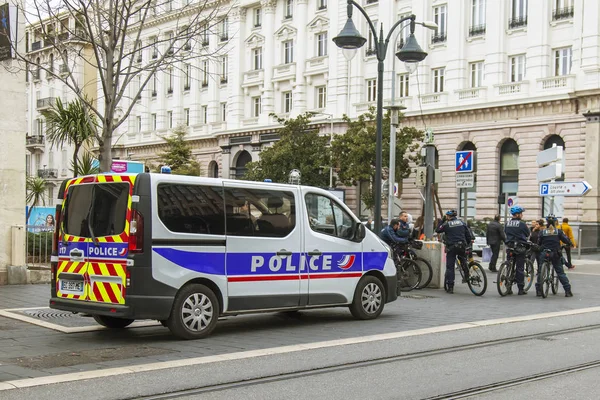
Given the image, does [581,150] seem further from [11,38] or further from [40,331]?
[40,331]

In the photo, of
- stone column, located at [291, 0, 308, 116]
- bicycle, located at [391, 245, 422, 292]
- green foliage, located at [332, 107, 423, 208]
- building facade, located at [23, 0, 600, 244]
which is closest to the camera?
bicycle, located at [391, 245, 422, 292]

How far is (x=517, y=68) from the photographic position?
41.7 m

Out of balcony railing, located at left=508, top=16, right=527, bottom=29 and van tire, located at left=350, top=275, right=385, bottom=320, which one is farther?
balcony railing, located at left=508, top=16, right=527, bottom=29

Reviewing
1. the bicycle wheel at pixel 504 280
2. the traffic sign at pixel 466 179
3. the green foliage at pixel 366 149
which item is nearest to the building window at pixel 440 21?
the green foliage at pixel 366 149

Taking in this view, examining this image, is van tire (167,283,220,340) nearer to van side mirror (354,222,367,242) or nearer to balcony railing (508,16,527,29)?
van side mirror (354,222,367,242)

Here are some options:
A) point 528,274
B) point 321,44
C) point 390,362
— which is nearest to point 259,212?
point 390,362

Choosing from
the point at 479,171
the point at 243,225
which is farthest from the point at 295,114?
the point at 243,225

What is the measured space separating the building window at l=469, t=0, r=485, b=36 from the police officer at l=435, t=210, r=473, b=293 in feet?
94.6

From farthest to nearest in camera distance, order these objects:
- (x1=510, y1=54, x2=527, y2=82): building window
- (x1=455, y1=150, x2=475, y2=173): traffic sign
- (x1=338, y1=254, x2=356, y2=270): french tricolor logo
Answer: (x1=510, y1=54, x2=527, y2=82): building window, (x1=455, y1=150, x2=475, y2=173): traffic sign, (x1=338, y1=254, x2=356, y2=270): french tricolor logo

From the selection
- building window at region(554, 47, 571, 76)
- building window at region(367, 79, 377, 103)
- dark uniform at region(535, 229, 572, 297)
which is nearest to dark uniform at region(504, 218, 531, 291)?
dark uniform at region(535, 229, 572, 297)

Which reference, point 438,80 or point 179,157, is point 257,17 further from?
point 438,80

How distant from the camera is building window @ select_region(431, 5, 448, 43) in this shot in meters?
45.0

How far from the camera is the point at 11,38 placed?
16.4 m

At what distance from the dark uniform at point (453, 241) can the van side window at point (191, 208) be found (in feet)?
24.0
